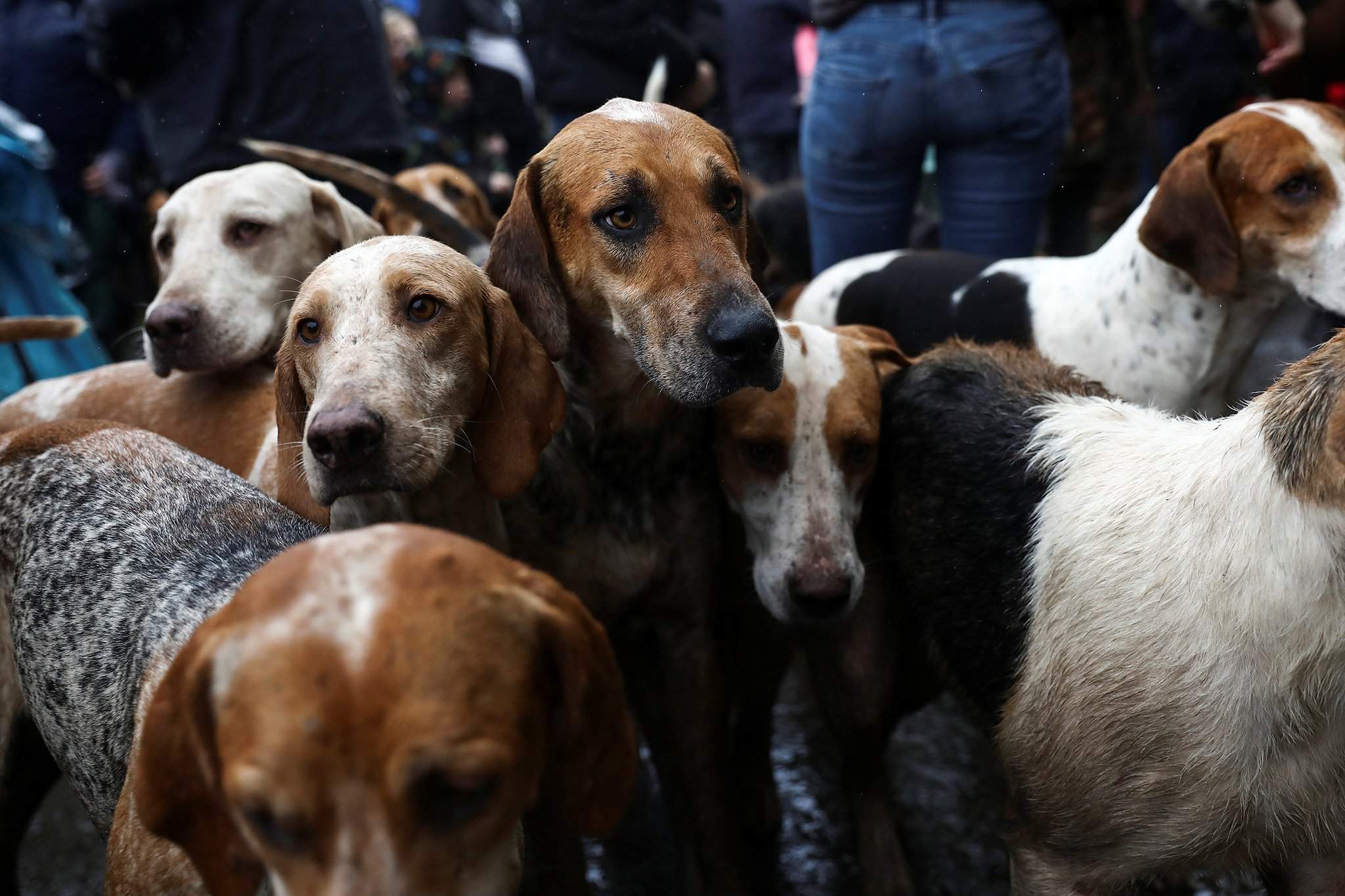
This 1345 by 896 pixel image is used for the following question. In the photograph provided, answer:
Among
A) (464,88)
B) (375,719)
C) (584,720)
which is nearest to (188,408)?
(584,720)

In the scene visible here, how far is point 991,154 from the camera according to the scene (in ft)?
14.3

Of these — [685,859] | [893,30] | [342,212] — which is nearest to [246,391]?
[342,212]

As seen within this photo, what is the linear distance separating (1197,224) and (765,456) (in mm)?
1567

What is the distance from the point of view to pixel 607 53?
6082 mm

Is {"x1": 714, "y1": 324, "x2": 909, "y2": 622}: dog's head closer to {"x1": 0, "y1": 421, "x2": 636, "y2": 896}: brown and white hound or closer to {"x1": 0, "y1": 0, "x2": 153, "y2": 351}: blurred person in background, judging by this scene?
{"x1": 0, "y1": 421, "x2": 636, "y2": 896}: brown and white hound

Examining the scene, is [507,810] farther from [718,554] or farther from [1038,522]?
[718,554]

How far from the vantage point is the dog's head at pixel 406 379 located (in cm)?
256

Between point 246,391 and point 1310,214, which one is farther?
point 246,391

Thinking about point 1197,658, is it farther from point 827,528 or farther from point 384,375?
point 384,375

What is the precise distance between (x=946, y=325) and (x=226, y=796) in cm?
314

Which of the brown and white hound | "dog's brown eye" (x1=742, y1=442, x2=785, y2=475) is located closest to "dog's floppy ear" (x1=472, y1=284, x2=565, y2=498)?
"dog's brown eye" (x1=742, y1=442, x2=785, y2=475)

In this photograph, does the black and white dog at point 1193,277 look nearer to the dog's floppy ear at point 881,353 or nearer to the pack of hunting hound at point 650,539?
the pack of hunting hound at point 650,539

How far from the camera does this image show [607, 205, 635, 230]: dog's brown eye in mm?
3006

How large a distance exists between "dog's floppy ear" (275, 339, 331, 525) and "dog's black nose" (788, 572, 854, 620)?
117 centimetres
